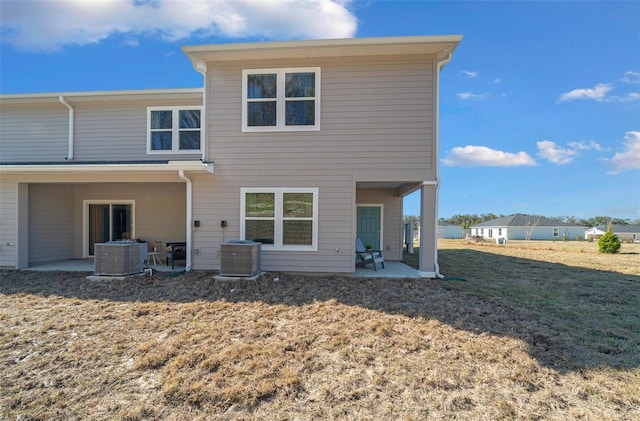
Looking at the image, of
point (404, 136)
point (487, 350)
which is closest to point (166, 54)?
point (404, 136)

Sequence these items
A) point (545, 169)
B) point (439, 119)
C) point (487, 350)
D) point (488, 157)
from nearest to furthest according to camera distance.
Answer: point (487, 350), point (439, 119), point (545, 169), point (488, 157)

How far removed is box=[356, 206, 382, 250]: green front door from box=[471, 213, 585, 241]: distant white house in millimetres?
37101

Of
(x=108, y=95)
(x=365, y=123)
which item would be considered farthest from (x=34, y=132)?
(x=365, y=123)

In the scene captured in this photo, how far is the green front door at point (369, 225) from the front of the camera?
11.2m

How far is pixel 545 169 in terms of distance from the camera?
4241cm

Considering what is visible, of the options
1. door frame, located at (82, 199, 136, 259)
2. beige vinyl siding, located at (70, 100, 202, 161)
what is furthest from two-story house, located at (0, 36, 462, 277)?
door frame, located at (82, 199, 136, 259)

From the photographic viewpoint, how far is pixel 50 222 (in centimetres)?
939

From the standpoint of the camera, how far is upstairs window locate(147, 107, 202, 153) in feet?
30.2

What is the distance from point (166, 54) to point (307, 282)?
30.7ft

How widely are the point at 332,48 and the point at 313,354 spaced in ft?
20.7

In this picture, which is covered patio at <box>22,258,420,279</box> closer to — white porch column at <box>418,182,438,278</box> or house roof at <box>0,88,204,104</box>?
white porch column at <box>418,182,438,278</box>

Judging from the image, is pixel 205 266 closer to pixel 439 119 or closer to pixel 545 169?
pixel 439 119

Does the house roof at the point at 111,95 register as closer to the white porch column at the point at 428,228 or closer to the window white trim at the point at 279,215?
the window white trim at the point at 279,215

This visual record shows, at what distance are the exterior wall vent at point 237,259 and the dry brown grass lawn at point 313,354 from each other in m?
0.53
